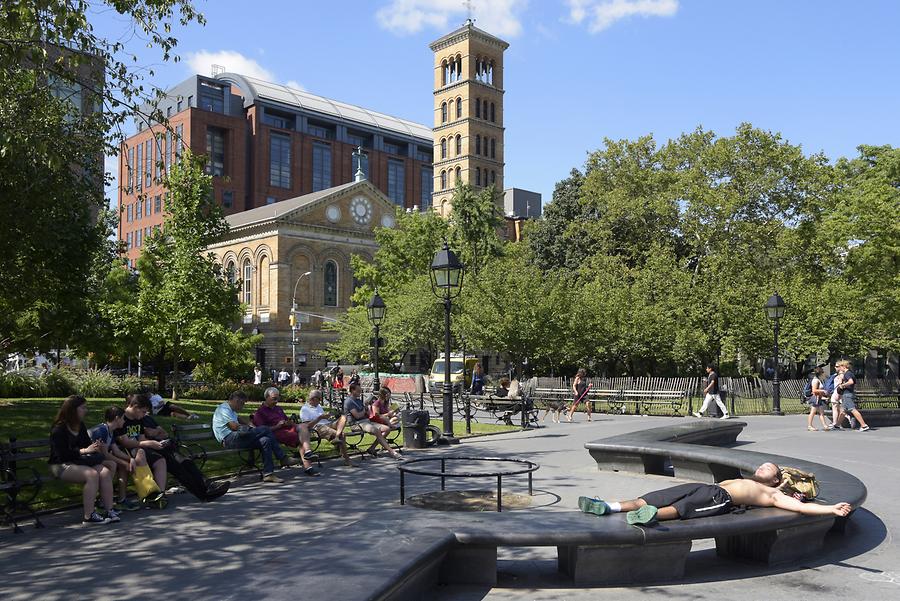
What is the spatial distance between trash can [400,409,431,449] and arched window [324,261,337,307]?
54.9 m

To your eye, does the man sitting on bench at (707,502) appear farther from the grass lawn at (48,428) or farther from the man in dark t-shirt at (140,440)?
the grass lawn at (48,428)

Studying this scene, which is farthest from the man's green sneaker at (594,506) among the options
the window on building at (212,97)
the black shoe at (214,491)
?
the window on building at (212,97)

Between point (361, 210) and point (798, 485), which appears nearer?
point (798, 485)

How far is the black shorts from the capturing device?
6746 mm

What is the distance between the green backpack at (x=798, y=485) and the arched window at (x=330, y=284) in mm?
63920

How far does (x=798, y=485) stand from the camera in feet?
23.8

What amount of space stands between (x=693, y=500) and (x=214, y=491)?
6.10 meters

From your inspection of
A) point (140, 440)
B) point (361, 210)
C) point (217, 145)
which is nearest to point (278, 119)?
point (217, 145)

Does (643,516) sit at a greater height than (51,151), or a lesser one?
lesser

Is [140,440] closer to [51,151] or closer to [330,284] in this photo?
[51,151]

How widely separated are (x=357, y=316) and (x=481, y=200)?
11.4 m

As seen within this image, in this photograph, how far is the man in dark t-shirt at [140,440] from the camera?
32.1 feet

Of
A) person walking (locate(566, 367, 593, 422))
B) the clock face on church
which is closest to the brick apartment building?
the clock face on church

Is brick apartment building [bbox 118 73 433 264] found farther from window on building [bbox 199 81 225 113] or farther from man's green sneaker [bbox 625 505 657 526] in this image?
man's green sneaker [bbox 625 505 657 526]
